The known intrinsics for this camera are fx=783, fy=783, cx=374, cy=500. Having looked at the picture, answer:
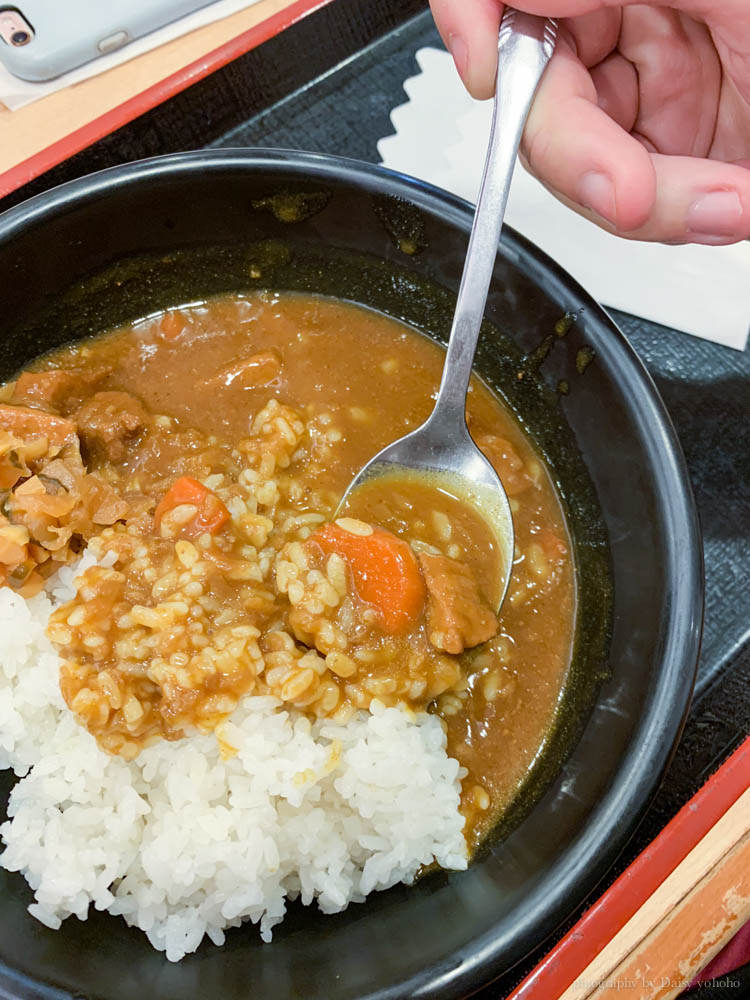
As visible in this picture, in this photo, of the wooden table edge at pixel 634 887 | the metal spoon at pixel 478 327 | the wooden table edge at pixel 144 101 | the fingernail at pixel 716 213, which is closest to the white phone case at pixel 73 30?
the wooden table edge at pixel 144 101

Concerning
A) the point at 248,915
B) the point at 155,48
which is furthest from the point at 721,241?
the point at 155,48

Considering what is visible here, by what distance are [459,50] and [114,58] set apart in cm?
187

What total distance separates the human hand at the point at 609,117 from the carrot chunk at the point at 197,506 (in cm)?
114

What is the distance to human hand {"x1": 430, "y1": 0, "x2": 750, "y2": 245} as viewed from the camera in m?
1.67

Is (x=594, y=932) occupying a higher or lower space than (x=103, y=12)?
lower

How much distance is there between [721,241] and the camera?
5.90ft

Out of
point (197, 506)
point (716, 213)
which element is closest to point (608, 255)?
point (716, 213)

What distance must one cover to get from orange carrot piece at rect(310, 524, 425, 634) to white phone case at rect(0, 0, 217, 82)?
225cm

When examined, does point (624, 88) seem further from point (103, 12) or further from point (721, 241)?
point (103, 12)

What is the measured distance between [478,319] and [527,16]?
68cm

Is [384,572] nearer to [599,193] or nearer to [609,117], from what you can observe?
[599,193]

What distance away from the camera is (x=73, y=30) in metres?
2.97

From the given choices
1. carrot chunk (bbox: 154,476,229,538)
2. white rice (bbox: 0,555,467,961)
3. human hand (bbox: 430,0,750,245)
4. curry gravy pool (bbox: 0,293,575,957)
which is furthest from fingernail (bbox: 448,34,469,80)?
white rice (bbox: 0,555,467,961)

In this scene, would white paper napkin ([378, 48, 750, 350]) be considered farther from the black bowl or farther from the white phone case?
the white phone case
